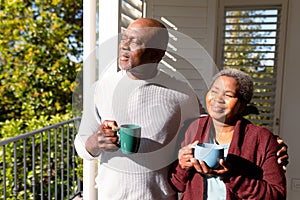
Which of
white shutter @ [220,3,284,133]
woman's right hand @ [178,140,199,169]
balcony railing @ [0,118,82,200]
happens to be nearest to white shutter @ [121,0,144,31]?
white shutter @ [220,3,284,133]

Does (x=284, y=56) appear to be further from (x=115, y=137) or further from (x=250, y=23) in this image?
(x=115, y=137)

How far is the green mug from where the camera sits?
95cm

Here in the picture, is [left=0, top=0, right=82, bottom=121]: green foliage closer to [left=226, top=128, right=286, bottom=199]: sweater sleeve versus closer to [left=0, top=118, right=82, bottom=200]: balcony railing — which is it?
[left=0, top=118, right=82, bottom=200]: balcony railing

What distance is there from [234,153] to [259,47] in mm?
2153

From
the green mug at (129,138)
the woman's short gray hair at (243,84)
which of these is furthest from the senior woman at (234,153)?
the green mug at (129,138)

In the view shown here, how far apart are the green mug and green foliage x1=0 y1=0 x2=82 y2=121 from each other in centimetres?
422

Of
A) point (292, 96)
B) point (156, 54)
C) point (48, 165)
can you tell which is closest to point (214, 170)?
point (156, 54)

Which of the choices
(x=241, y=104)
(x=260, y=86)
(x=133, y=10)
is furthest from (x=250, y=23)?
(x=241, y=104)

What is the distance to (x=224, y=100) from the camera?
90 centimetres

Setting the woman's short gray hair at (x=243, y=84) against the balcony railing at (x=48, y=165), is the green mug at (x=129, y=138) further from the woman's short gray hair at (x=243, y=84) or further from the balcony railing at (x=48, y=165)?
the balcony railing at (x=48, y=165)

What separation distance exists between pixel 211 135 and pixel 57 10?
5.01 meters

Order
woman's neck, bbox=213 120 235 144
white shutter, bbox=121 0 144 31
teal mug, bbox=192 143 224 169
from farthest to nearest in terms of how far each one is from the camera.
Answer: white shutter, bbox=121 0 144 31 < woman's neck, bbox=213 120 235 144 < teal mug, bbox=192 143 224 169

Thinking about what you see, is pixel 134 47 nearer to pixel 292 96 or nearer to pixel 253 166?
pixel 253 166

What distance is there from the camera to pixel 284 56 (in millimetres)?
2695
